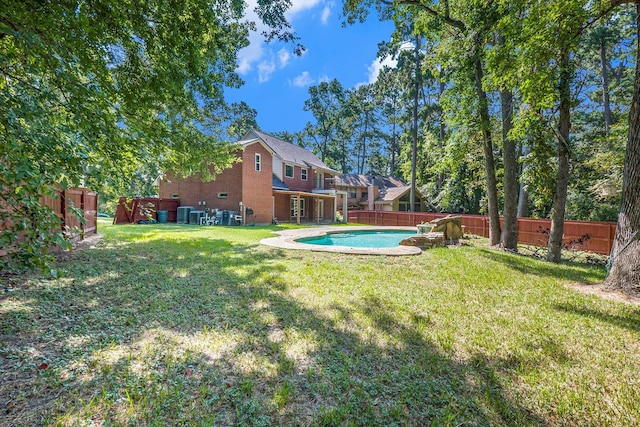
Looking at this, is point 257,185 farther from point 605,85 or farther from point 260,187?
point 605,85

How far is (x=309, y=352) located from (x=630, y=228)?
6.44 m

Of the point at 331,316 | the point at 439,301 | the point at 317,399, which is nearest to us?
the point at 317,399

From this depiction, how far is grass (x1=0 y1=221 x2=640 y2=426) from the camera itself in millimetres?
2141

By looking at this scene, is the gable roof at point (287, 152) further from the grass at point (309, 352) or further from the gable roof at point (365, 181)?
the grass at point (309, 352)

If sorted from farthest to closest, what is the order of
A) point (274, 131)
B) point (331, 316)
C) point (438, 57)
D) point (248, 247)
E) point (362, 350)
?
point (274, 131)
point (438, 57)
point (248, 247)
point (331, 316)
point (362, 350)

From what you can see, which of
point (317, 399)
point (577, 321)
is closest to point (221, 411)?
point (317, 399)

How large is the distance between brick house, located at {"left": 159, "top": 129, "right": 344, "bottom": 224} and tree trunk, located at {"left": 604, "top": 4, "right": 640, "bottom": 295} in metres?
14.3

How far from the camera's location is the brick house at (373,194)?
107ft

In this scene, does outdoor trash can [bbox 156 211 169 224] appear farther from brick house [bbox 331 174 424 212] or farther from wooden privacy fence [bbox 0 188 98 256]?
brick house [bbox 331 174 424 212]

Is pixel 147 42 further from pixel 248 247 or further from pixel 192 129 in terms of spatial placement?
pixel 248 247

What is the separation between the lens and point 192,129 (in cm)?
962

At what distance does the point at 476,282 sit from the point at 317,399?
4657 millimetres

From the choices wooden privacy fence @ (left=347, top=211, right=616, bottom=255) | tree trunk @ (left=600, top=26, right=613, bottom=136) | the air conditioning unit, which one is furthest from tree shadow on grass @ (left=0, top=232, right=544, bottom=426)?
tree trunk @ (left=600, top=26, right=613, bottom=136)

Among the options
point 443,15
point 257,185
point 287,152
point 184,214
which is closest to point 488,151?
point 443,15
